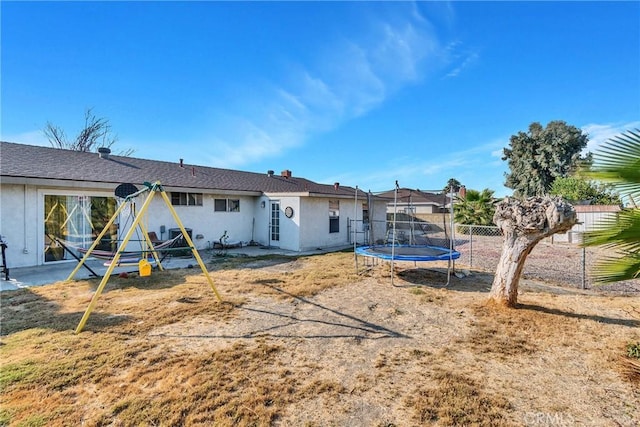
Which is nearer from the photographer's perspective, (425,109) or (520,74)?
(520,74)

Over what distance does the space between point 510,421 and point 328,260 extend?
312 inches

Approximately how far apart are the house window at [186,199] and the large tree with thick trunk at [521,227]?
10798mm

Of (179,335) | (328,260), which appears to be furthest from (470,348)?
(328,260)

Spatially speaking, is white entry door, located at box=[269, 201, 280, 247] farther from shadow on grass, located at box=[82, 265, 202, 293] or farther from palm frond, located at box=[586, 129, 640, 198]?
palm frond, located at box=[586, 129, 640, 198]

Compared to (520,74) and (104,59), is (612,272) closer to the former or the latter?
(520,74)

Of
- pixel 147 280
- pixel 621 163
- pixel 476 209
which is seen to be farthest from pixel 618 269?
pixel 476 209

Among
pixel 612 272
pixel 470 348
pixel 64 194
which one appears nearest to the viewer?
pixel 612 272

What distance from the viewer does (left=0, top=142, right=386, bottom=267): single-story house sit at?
852cm

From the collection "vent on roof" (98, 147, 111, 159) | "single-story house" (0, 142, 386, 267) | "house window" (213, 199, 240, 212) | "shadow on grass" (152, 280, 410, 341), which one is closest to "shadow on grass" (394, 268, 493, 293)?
"single-story house" (0, 142, 386, 267)

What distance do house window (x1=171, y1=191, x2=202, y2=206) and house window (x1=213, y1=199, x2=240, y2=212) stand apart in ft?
2.43

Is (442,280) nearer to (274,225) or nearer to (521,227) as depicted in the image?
(521,227)

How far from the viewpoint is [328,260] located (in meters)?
10.3

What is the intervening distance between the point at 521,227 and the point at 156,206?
11201 mm

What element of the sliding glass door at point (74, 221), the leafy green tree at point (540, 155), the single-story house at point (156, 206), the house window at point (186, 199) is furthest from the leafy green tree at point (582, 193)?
the sliding glass door at point (74, 221)
